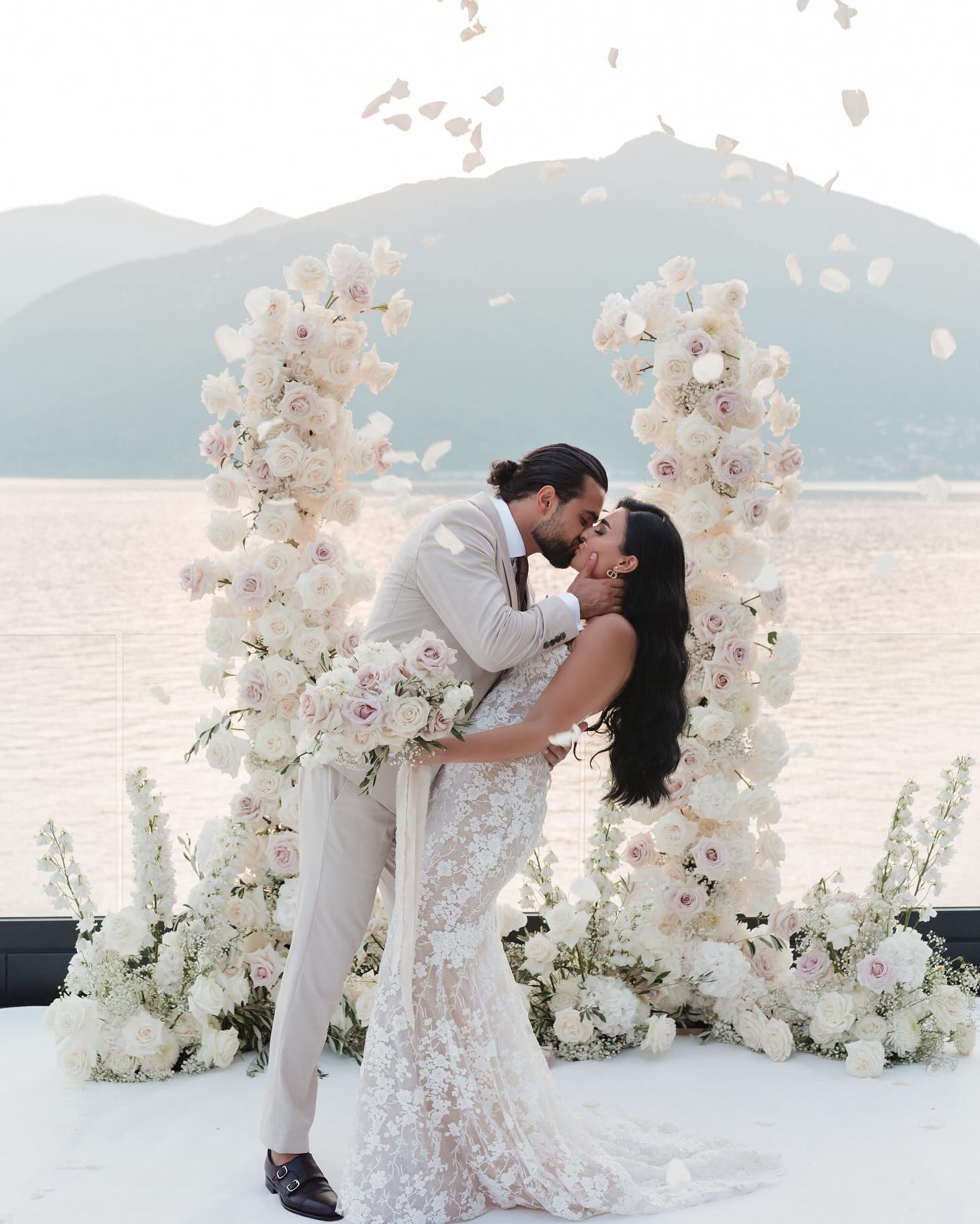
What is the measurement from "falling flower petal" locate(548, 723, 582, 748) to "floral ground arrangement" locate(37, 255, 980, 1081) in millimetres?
912

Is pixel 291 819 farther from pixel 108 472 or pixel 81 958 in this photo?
pixel 108 472

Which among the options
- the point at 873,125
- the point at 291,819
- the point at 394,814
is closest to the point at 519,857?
the point at 394,814

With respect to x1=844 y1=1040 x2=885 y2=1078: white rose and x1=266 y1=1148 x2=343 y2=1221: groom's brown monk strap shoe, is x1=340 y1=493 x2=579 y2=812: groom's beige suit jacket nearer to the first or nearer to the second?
x1=266 y1=1148 x2=343 y2=1221: groom's brown monk strap shoe

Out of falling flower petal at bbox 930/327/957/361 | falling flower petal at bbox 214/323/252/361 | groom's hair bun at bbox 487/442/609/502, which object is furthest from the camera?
falling flower petal at bbox 214/323/252/361

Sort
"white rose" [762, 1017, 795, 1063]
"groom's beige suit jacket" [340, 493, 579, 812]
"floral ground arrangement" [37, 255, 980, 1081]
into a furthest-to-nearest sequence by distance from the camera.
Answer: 1. "white rose" [762, 1017, 795, 1063]
2. "floral ground arrangement" [37, 255, 980, 1081]
3. "groom's beige suit jacket" [340, 493, 579, 812]

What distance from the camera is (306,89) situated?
26.8 metres

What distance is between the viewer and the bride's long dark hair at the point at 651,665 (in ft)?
8.38

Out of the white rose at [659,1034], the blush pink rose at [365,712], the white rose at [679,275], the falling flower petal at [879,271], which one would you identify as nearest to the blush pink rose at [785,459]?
the white rose at [679,275]

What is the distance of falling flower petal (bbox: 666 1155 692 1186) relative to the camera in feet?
8.32

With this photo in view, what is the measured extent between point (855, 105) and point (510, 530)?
3.54ft

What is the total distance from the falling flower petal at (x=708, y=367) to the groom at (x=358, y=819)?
0.93 meters

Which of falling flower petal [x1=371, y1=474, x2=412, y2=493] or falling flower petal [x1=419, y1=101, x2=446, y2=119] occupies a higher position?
falling flower petal [x1=419, y1=101, x2=446, y2=119]

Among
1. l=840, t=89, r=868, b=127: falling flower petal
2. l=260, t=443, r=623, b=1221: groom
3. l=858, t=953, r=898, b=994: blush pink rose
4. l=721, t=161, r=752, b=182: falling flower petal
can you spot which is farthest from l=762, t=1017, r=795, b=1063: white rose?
l=840, t=89, r=868, b=127: falling flower petal

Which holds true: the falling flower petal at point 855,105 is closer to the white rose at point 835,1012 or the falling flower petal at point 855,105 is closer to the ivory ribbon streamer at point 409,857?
the ivory ribbon streamer at point 409,857
